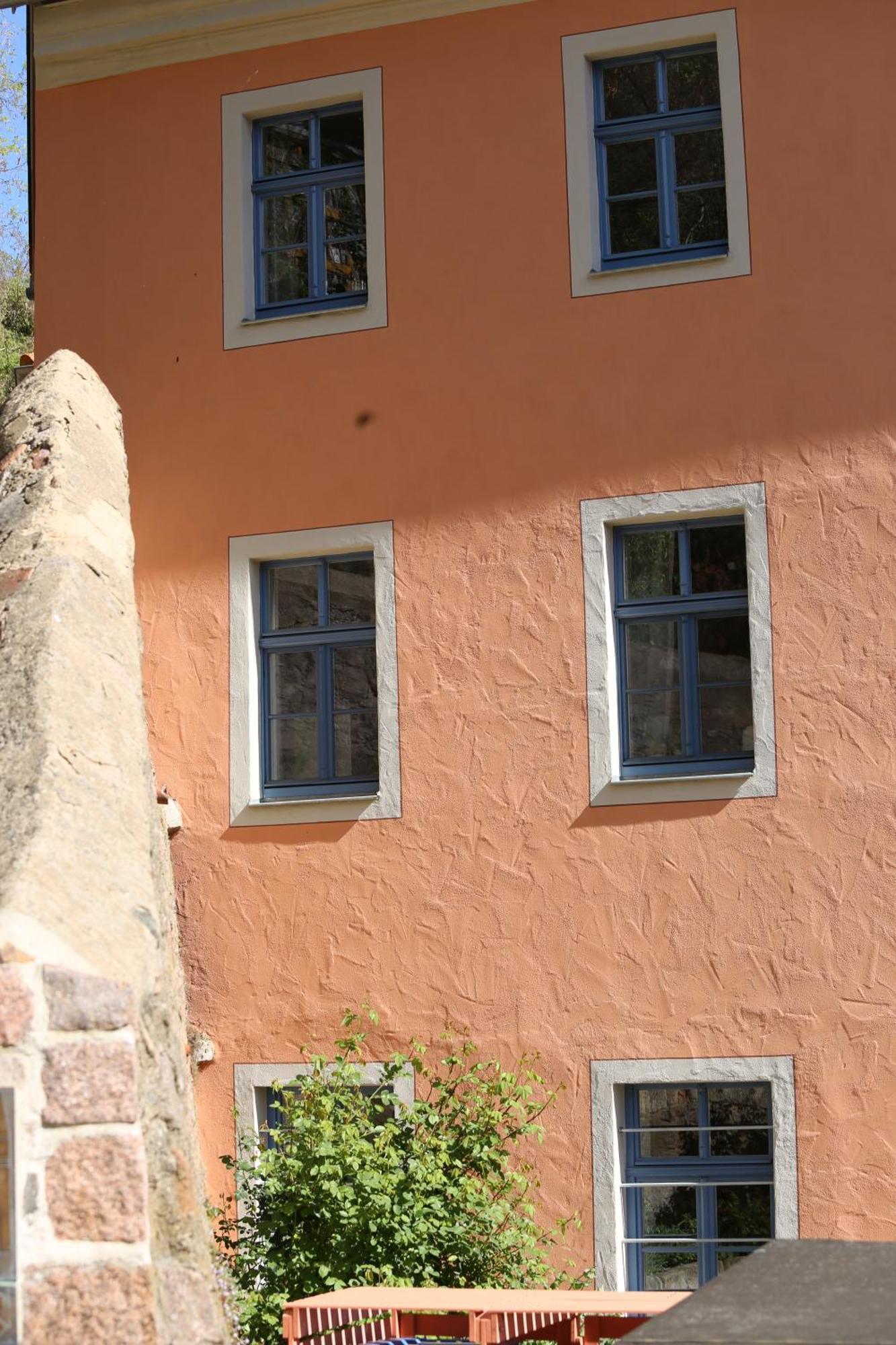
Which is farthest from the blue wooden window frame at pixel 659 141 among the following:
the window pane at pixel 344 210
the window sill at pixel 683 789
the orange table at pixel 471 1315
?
the orange table at pixel 471 1315

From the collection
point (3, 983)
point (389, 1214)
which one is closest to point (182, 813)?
point (389, 1214)

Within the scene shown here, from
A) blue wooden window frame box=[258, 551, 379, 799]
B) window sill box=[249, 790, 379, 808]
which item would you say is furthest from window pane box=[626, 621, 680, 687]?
window sill box=[249, 790, 379, 808]

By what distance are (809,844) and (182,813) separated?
3516 millimetres

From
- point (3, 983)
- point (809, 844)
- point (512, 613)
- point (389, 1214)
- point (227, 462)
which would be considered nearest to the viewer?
point (3, 983)

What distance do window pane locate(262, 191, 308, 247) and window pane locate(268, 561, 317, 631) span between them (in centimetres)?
197

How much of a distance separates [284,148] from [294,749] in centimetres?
361

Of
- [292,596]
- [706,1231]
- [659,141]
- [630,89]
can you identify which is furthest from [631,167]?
[706,1231]

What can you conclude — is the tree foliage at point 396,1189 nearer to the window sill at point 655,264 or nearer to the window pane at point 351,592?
the window pane at point 351,592

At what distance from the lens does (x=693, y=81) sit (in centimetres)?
1032

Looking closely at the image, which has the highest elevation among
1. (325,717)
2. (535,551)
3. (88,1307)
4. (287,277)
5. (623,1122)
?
(287,277)

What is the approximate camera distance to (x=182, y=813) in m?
10.6

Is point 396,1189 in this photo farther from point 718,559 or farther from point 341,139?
point 341,139

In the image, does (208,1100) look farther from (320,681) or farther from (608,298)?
(608,298)

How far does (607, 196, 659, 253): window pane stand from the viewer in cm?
1034
